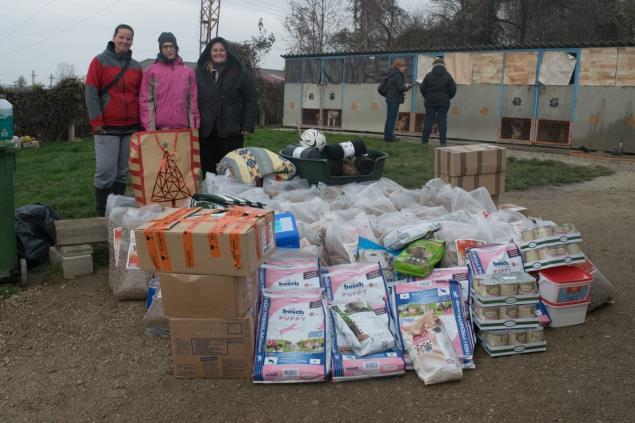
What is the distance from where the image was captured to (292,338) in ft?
9.75

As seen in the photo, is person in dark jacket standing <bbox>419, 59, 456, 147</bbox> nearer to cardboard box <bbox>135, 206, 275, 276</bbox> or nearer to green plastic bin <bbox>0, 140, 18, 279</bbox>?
green plastic bin <bbox>0, 140, 18, 279</bbox>

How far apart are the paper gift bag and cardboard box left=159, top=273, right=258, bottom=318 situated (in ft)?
5.50

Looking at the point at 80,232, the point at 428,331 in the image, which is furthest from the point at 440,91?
the point at 428,331

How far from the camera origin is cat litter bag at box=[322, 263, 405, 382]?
2.82 metres

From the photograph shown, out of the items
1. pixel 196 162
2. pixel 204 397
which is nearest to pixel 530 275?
pixel 204 397

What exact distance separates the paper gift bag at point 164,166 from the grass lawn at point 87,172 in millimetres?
1598

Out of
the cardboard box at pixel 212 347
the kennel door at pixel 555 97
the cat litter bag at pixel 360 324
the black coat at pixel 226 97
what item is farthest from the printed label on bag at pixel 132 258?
the kennel door at pixel 555 97

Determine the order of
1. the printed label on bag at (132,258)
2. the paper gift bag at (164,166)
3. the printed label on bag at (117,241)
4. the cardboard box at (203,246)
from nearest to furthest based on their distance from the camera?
1. the cardboard box at (203,246)
2. the printed label on bag at (132,258)
3. the printed label on bag at (117,241)
4. the paper gift bag at (164,166)

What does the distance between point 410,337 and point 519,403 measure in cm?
61

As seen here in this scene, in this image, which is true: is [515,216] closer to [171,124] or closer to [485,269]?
[485,269]

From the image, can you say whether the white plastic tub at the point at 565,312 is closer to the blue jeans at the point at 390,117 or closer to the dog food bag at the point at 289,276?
the dog food bag at the point at 289,276

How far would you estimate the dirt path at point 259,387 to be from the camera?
2559 mm

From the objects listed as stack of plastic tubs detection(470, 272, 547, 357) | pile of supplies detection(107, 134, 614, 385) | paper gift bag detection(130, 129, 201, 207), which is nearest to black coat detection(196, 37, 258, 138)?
paper gift bag detection(130, 129, 201, 207)

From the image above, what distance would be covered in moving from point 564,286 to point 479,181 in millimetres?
1941
